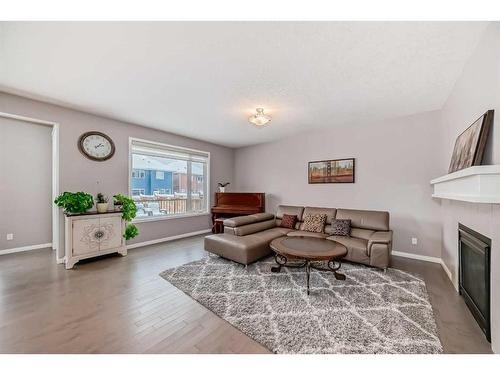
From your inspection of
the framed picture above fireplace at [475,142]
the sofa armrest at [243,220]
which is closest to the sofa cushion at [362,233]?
the framed picture above fireplace at [475,142]

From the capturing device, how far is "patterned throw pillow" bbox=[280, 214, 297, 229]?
173 inches

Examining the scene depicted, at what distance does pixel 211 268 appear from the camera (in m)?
3.14

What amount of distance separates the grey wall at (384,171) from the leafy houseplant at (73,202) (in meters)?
4.03

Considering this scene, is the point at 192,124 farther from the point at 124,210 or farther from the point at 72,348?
the point at 72,348

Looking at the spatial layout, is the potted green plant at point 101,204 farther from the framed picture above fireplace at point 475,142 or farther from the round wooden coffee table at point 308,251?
the framed picture above fireplace at point 475,142

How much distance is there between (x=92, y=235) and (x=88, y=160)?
133cm

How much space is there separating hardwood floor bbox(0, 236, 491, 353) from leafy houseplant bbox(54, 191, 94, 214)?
89cm

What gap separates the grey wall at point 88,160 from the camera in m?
3.14

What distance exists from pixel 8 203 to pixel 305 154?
606 cm

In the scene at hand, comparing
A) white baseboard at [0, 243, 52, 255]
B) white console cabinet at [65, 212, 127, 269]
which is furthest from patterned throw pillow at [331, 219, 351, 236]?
white baseboard at [0, 243, 52, 255]

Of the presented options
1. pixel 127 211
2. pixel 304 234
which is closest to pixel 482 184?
pixel 304 234

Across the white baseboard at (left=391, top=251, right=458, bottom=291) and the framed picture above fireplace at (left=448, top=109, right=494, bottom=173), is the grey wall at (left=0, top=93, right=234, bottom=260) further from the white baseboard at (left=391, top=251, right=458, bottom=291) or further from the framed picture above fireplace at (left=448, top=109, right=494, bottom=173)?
the framed picture above fireplace at (left=448, top=109, right=494, bottom=173)
